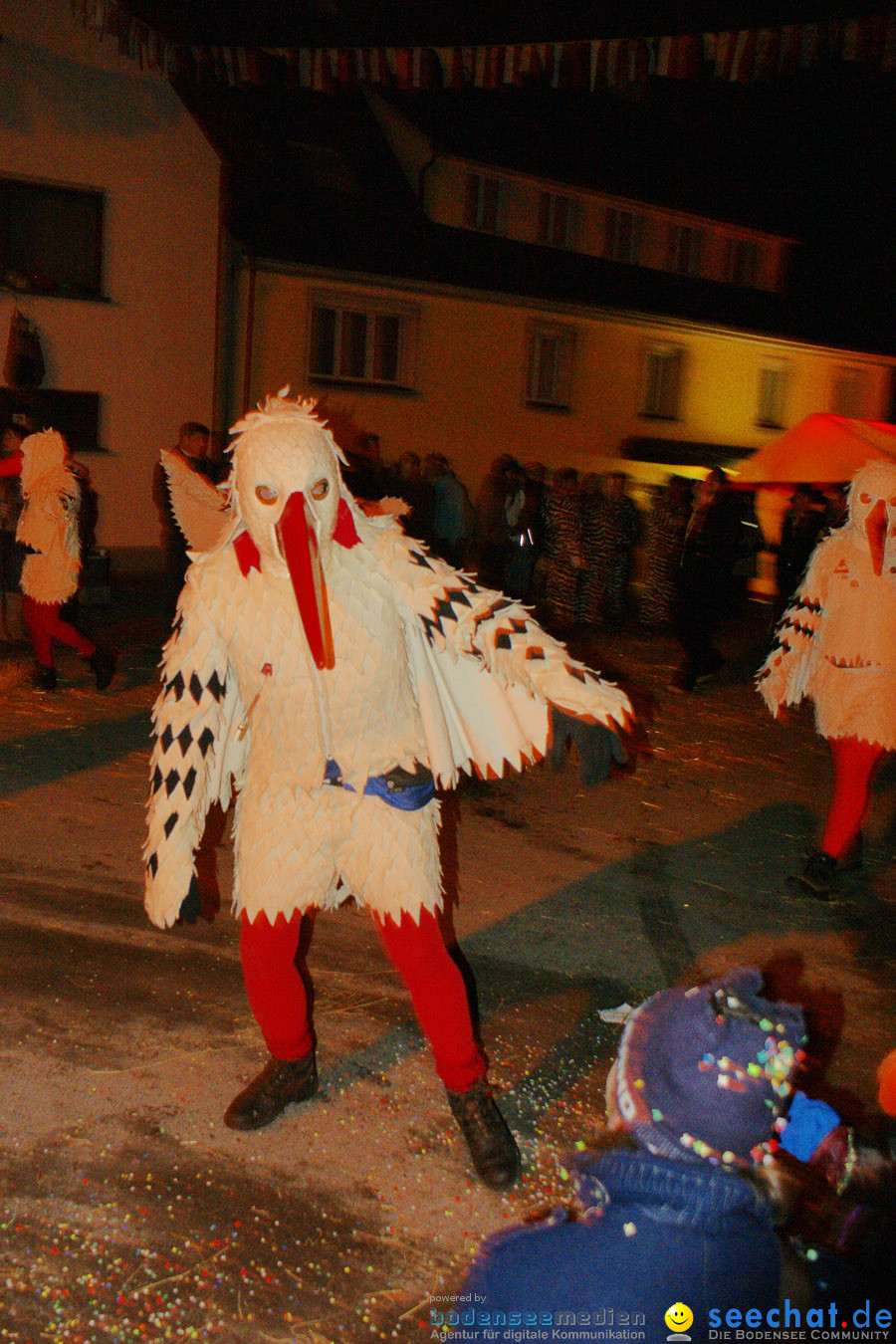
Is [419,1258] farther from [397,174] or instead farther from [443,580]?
[397,174]

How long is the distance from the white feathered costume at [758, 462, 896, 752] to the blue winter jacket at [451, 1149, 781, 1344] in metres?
4.02

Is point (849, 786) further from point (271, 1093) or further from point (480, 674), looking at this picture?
point (271, 1093)

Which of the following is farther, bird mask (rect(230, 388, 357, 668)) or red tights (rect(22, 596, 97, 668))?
red tights (rect(22, 596, 97, 668))

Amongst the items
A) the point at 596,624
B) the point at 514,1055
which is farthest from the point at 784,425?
the point at 514,1055

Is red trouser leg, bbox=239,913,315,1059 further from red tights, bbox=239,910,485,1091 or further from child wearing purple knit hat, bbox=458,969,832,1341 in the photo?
child wearing purple knit hat, bbox=458,969,832,1341

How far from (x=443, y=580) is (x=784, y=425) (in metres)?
24.9

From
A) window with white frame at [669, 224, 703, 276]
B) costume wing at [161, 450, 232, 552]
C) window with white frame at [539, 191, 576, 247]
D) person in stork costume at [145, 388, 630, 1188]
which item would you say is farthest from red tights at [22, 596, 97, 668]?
Answer: window with white frame at [669, 224, 703, 276]

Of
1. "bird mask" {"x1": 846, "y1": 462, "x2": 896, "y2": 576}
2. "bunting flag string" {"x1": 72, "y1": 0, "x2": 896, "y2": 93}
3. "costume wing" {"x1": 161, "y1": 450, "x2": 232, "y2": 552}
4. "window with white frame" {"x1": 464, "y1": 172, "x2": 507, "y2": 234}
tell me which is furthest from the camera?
"window with white frame" {"x1": 464, "y1": 172, "x2": 507, "y2": 234}

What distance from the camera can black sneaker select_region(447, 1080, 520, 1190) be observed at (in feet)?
9.83

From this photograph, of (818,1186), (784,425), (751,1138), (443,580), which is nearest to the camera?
(751,1138)

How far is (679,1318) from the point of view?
1.42 metres

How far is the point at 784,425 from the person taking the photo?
25.8 m

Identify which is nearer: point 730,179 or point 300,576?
point 300,576

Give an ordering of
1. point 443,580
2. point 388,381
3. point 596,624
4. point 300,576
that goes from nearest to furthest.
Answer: point 300,576, point 443,580, point 596,624, point 388,381
